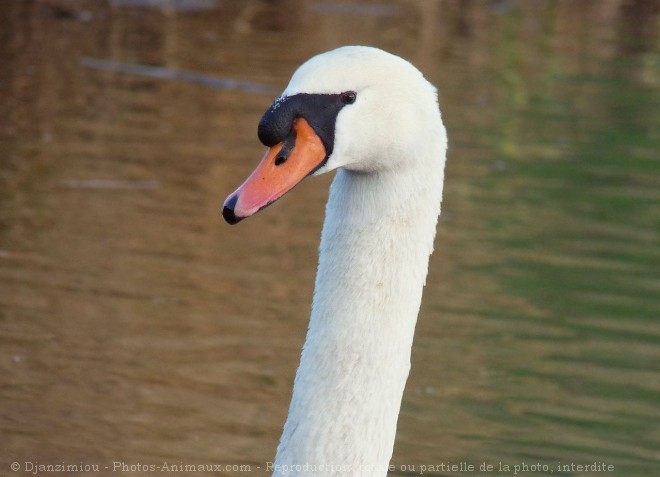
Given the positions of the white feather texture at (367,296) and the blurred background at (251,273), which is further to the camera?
the blurred background at (251,273)

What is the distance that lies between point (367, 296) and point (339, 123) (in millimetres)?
488

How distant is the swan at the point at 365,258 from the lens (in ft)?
11.7

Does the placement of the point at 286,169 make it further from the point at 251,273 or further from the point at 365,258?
the point at 251,273

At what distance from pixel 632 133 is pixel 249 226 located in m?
5.83

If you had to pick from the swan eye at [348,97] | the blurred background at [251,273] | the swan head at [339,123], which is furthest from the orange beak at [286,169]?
the blurred background at [251,273]

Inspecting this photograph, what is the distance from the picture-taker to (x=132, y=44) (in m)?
17.4

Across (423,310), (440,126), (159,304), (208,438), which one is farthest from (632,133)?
(440,126)

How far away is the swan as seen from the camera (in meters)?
3.56

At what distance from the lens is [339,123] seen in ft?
11.6

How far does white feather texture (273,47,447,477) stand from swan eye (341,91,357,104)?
4.9 inches

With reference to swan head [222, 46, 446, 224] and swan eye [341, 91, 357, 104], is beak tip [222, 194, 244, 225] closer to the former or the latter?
swan head [222, 46, 446, 224]

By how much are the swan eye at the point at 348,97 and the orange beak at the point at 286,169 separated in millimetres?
120

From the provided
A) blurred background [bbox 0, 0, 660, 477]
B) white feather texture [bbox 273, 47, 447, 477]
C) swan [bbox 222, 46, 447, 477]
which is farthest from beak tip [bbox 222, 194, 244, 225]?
blurred background [bbox 0, 0, 660, 477]

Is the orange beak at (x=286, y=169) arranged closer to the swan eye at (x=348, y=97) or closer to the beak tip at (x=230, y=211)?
the beak tip at (x=230, y=211)
